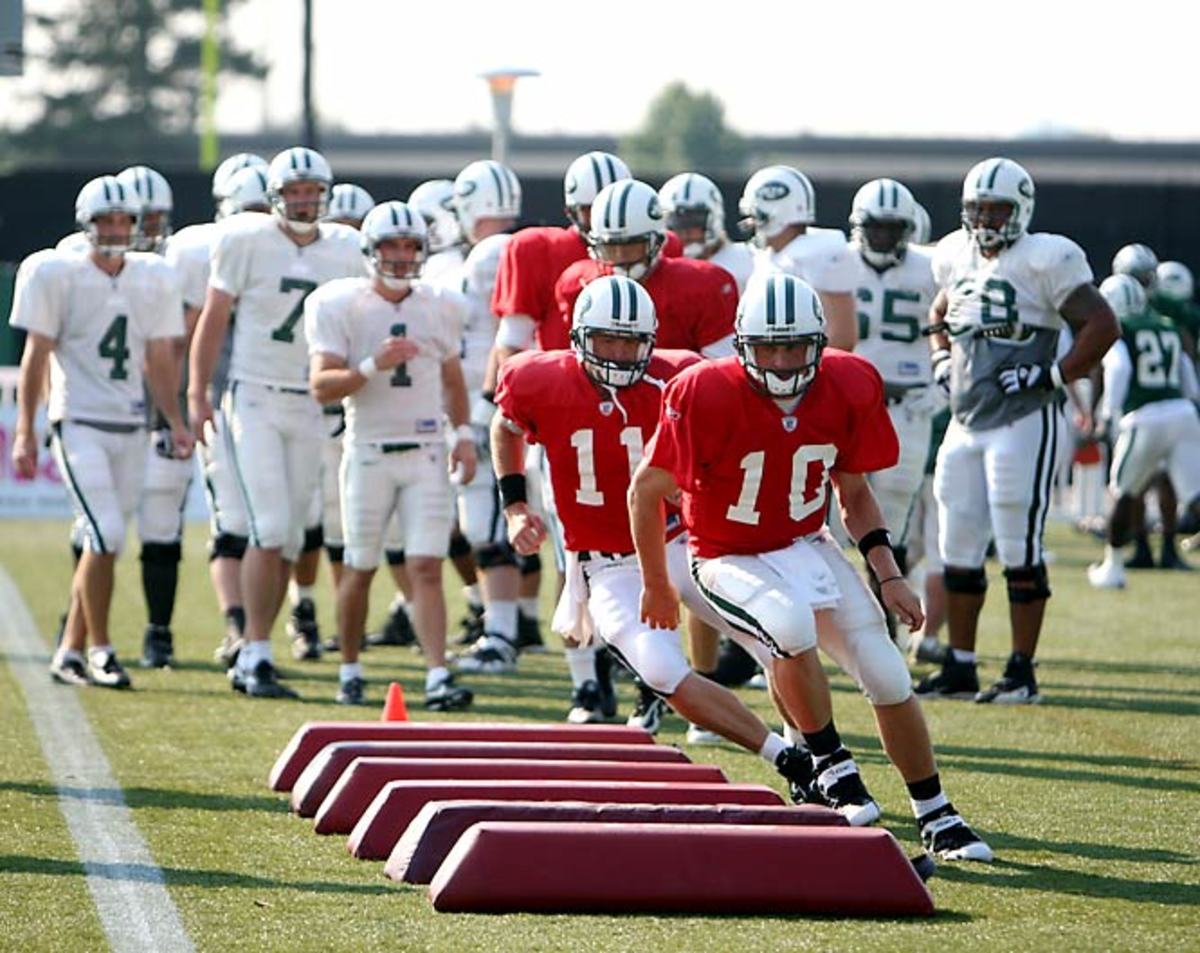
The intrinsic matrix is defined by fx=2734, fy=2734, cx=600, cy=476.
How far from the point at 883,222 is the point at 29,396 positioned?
144 inches

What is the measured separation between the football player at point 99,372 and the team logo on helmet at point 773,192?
2.44 m

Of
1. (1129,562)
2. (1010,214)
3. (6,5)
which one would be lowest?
(1129,562)

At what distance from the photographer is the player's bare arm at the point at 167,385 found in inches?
439

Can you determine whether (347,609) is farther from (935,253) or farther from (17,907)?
(17,907)

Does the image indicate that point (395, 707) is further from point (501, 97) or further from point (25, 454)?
point (501, 97)

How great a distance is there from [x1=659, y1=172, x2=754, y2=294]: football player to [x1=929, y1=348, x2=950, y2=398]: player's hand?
34.7 inches

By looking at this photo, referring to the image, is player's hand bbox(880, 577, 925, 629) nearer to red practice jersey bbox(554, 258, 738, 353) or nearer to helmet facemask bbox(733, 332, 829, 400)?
helmet facemask bbox(733, 332, 829, 400)

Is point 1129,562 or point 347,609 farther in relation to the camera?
point 1129,562

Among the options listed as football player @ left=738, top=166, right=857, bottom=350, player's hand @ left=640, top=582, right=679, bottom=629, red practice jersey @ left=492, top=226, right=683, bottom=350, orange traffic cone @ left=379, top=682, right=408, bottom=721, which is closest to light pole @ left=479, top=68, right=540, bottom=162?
football player @ left=738, top=166, right=857, bottom=350

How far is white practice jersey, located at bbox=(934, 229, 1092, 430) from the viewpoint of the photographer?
1052 centimetres

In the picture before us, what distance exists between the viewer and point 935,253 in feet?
37.0

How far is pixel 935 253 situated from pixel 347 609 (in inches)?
112

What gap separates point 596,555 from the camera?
8.51 metres

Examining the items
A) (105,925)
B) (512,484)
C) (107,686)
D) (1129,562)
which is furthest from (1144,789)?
(1129,562)
